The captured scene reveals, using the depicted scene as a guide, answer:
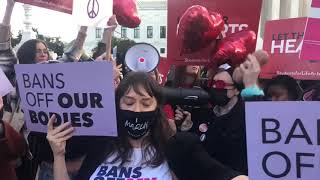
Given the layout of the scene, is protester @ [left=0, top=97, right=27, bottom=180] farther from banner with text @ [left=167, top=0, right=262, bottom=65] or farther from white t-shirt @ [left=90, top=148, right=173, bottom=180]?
banner with text @ [left=167, top=0, right=262, bottom=65]

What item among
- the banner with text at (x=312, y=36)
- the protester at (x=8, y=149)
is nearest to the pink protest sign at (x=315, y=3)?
the banner with text at (x=312, y=36)

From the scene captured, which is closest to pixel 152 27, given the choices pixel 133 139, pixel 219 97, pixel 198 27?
pixel 198 27

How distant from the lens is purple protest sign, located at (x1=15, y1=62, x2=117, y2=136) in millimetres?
2521

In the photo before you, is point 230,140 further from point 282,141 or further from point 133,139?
point 282,141

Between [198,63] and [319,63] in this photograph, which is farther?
[198,63]

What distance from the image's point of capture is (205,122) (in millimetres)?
3701

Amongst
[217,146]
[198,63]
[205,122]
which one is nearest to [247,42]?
[198,63]

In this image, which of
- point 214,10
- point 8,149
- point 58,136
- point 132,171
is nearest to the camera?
point 132,171

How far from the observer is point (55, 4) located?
12.5 feet

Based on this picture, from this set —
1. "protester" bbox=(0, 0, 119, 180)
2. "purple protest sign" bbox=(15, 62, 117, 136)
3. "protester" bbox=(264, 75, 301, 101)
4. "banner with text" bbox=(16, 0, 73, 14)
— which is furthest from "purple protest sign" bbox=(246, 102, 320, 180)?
"banner with text" bbox=(16, 0, 73, 14)

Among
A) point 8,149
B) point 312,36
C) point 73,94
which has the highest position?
point 312,36

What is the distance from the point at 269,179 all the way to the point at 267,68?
174 cm

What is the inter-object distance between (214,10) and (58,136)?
80.1 inches

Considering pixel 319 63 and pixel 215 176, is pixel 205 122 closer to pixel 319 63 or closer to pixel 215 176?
pixel 319 63
